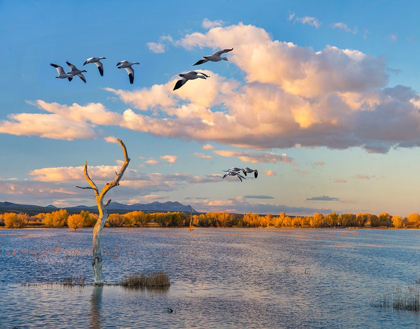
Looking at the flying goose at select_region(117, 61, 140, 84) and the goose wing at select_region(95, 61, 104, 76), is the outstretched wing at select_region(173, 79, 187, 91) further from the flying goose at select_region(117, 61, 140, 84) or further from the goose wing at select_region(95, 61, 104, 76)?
the goose wing at select_region(95, 61, 104, 76)

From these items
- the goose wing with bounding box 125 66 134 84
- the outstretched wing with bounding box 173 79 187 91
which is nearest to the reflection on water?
the outstretched wing with bounding box 173 79 187 91

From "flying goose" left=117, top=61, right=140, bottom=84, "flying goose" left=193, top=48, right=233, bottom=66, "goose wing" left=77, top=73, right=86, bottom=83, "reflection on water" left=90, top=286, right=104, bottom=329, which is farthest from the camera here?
"goose wing" left=77, top=73, right=86, bottom=83

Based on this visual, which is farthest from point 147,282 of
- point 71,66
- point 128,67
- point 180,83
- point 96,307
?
point 180,83

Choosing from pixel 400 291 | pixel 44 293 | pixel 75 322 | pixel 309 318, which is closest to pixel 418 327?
pixel 309 318

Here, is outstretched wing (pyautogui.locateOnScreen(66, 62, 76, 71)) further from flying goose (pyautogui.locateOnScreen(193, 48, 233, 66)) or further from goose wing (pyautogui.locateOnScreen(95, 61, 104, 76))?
flying goose (pyautogui.locateOnScreen(193, 48, 233, 66))

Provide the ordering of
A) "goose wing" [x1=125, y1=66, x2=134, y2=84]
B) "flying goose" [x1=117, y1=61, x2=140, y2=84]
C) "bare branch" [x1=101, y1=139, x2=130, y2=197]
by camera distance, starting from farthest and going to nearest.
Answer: "bare branch" [x1=101, y1=139, x2=130, y2=197], "goose wing" [x1=125, y1=66, x2=134, y2=84], "flying goose" [x1=117, y1=61, x2=140, y2=84]

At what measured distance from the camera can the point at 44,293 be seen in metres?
34.2

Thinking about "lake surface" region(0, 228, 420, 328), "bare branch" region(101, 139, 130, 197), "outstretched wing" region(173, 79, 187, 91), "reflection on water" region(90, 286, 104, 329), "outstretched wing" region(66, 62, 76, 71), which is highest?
"outstretched wing" region(66, 62, 76, 71)

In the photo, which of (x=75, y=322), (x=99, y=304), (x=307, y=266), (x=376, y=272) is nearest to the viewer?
(x=75, y=322)

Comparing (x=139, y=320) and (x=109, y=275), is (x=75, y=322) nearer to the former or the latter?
(x=139, y=320)

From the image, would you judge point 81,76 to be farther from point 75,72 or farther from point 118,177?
point 118,177

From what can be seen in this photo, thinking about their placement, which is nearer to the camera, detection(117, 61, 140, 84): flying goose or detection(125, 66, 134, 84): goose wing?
detection(117, 61, 140, 84): flying goose

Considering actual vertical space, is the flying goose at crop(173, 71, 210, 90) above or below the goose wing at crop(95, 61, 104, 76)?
below

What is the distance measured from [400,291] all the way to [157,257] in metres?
38.1
